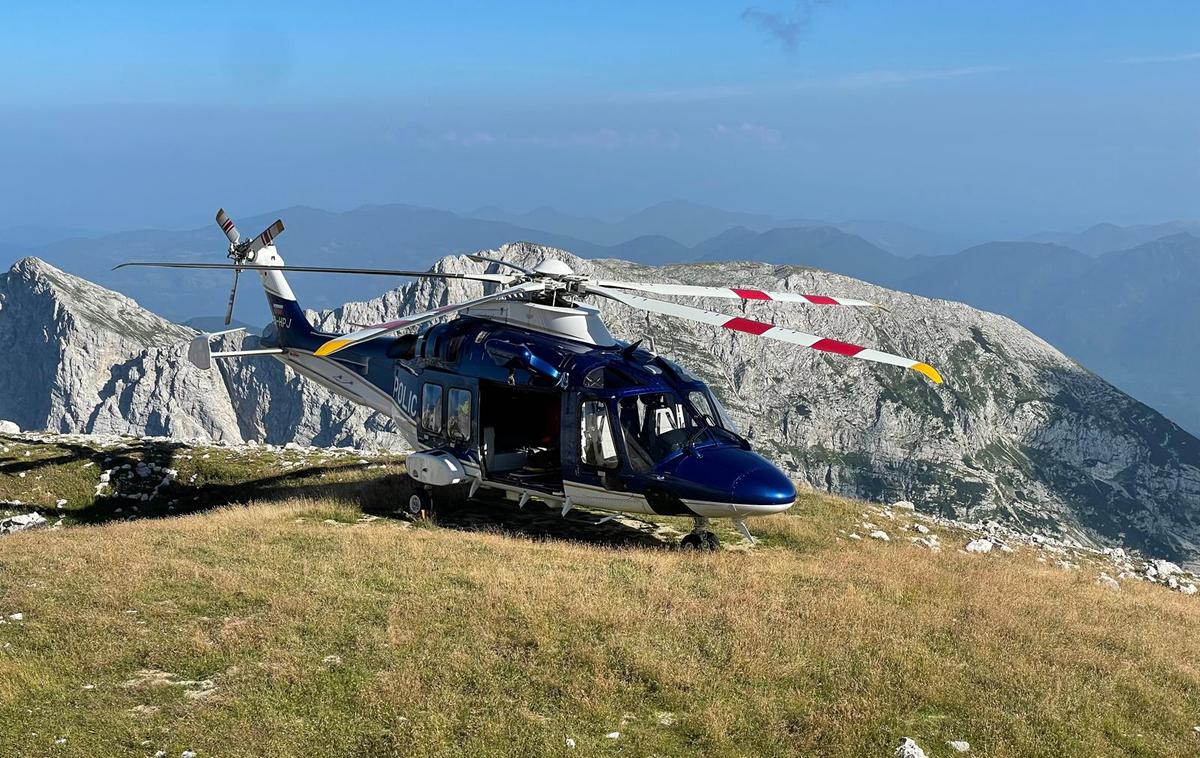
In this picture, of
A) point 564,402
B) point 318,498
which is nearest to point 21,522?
point 318,498

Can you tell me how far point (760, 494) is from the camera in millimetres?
16016

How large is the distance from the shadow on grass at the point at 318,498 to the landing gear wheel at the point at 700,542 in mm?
865

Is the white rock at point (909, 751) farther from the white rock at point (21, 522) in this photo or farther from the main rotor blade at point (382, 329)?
the white rock at point (21, 522)

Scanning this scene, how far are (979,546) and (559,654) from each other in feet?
47.0

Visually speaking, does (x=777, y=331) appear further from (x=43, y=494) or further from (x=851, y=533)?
(x=43, y=494)

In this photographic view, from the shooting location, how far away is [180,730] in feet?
29.2

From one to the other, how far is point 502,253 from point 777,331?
166886 mm

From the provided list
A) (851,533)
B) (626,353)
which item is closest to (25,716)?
(626,353)

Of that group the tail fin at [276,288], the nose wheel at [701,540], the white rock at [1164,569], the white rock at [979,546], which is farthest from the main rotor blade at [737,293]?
the tail fin at [276,288]

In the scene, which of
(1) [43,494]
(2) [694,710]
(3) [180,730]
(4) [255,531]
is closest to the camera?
(3) [180,730]

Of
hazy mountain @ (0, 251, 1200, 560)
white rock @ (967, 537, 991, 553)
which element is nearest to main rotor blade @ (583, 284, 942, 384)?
white rock @ (967, 537, 991, 553)

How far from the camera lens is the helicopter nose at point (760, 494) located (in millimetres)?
16000

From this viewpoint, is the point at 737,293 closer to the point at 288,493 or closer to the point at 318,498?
the point at 318,498

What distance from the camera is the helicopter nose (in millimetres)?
16000
